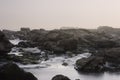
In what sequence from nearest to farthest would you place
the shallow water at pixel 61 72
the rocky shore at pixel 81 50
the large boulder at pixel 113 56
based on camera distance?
the shallow water at pixel 61 72 < the rocky shore at pixel 81 50 < the large boulder at pixel 113 56

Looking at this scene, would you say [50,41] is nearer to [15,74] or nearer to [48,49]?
[48,49]

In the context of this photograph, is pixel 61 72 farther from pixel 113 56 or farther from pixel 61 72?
pixel 113 56

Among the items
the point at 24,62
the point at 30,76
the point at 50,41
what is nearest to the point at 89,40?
the point at 50,41

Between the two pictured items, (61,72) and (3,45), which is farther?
(3,45)

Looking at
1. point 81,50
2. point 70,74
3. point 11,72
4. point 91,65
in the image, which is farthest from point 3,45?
point 11,72

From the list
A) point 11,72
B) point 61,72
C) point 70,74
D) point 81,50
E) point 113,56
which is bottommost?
point 70,74

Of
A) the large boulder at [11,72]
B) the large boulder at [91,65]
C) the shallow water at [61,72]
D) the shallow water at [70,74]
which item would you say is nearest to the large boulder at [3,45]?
the shallow water at [61,72]

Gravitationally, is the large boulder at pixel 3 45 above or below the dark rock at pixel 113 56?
above

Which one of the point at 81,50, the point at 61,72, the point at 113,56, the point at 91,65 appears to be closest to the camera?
the point at 61,72

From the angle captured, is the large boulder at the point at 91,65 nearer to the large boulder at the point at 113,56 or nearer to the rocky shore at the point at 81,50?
the rocky shore at the point at 81,50

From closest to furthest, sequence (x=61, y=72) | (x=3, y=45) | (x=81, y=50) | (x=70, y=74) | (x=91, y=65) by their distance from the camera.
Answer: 1. (x=70, y=74)
2. (x=61, y=72)
3. (x=91, y=65)
4. (x=3, y=45)
5. (x=81, y=50)

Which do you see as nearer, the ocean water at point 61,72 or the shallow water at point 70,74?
the shallow water at point 70,74

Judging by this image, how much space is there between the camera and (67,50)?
7975 cm

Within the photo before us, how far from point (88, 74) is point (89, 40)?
50485 mm
